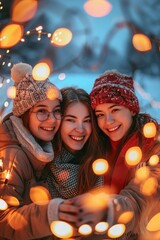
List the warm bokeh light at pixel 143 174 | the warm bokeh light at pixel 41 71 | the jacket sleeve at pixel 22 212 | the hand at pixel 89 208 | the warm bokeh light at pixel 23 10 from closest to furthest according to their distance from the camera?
the hand at pixel 89 208 → the jacket sleeve at pixel 22 212 → the warm bokeh light at pixel 143 174 → the warm bokeh light at pixel 23 10 → the warm bokeh light at pixel 41 71

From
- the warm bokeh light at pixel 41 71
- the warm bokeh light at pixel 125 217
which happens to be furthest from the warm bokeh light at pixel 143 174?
the warm bokeh light at pixel 41 71

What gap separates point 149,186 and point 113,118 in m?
0.35

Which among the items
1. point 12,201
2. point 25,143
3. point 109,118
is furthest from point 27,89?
point 12,201

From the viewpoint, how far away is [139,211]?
912 millimetres

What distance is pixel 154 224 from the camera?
43.8 inches

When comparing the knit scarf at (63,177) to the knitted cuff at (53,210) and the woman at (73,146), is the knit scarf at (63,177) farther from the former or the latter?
the knitted cuff at (53,210)

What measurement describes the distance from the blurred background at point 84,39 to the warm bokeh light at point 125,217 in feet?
1.20

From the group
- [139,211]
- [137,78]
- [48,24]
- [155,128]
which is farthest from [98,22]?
[139,211]

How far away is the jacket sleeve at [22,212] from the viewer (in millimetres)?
870

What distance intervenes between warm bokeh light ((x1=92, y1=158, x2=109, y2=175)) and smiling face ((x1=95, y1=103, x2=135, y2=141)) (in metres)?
0.11

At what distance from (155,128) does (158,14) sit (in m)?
0.37

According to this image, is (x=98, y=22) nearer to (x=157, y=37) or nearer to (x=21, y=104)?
(x=157, y=37)

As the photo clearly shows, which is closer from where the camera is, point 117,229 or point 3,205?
point 117,229

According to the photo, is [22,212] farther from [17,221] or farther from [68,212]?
[68,212]
